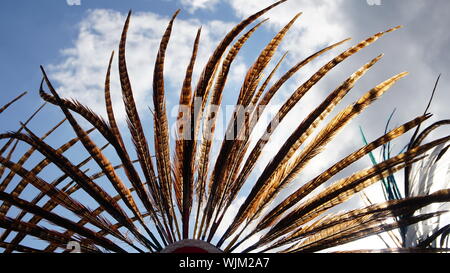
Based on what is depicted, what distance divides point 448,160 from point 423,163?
69cm

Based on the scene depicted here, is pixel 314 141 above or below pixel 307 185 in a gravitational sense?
above

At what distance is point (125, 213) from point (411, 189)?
7127 millimetres

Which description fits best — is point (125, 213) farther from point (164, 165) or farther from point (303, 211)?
point (303, 211)

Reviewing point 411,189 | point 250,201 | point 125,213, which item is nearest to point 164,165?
point 125,213
